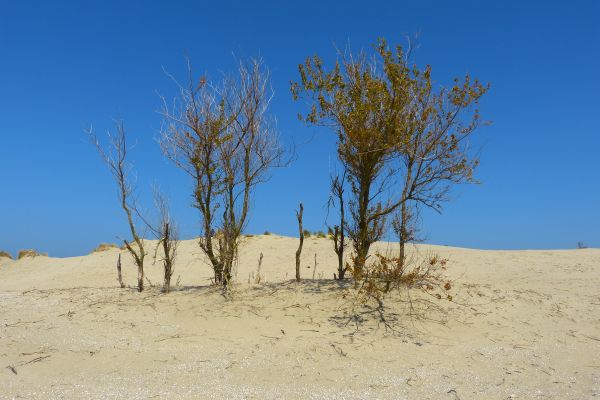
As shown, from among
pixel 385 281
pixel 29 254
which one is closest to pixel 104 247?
pixel 29 254

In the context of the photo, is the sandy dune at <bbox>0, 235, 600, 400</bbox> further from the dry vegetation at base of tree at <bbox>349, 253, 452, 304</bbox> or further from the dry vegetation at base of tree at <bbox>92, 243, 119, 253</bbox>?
the dry vegetation at base of tree at <bbox>92, 243, 119, 253</bbox>

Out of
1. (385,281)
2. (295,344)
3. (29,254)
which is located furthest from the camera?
(29,254)

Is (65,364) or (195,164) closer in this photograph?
(65,364)

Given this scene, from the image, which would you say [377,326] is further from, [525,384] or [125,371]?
[125,371]

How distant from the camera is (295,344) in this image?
789cm

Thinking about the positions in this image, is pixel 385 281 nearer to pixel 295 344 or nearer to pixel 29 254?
pixel 295 344

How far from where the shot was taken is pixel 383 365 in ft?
23.8

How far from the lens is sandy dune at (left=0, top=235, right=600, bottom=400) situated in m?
6.58

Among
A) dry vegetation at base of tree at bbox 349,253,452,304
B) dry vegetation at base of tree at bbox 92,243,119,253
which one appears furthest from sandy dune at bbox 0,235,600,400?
dry vegetation at base of tree at bbox 92,243,119,253

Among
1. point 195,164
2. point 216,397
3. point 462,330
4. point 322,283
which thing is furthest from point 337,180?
point 216,397

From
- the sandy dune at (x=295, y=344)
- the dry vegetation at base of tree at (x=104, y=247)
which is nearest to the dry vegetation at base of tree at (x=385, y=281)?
the sandy dune at (x=295, y=344)

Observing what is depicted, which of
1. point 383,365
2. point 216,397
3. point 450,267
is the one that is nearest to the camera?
point 216,397

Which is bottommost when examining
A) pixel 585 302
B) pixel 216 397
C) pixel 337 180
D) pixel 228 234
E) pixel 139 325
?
pixel 216 397

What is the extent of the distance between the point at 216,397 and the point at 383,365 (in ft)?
8.53
